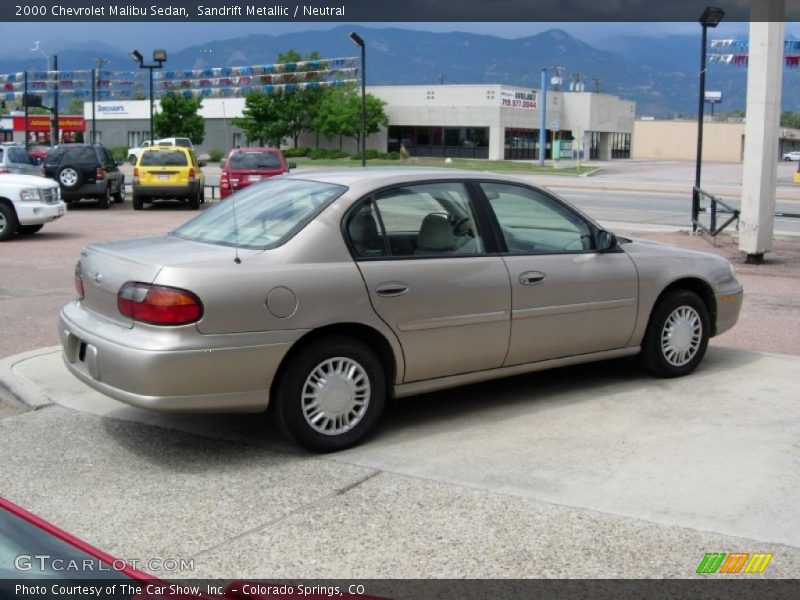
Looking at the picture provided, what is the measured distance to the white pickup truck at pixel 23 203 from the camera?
17.2m

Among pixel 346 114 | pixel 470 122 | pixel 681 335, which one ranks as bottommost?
pixel 681 335

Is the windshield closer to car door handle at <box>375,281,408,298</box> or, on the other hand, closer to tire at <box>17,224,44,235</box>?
car door handle at <box>375,281,408,298</box>

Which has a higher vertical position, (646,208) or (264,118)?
(264,118)

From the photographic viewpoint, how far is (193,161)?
26.1 metres

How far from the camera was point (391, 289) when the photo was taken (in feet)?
18.9

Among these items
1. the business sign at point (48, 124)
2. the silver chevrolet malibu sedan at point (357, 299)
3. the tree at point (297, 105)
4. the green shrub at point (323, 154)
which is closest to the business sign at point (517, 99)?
the green shrub at point (323, 154)

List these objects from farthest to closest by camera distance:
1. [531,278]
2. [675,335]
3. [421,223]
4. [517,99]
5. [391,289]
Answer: [517,99] < [675,335] < [531,278] < [421,223] < [391,289]

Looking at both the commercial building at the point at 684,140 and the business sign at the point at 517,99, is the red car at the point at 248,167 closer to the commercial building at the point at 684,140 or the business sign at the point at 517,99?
the business sign at the point at 517,99

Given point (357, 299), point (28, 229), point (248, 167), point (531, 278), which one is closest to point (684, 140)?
point (248, 167)

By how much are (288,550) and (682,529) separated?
1.84 meters

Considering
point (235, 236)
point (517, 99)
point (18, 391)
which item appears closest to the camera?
point (235, 236)

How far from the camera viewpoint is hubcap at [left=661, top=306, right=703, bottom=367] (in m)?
7.16

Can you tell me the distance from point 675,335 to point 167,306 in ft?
12.7
